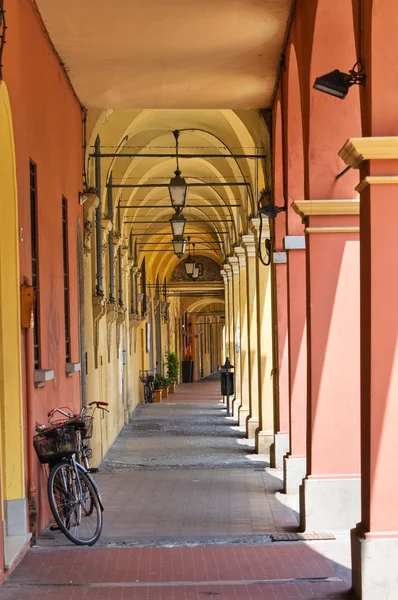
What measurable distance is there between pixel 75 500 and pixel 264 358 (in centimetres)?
809

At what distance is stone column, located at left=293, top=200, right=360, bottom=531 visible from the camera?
893 cm

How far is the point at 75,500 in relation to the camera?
8664mm

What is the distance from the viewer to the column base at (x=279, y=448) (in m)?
13.4

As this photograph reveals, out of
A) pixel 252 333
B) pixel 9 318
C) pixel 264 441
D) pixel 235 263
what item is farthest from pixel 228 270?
pixel 9 318

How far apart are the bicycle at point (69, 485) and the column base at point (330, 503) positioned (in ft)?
6.24

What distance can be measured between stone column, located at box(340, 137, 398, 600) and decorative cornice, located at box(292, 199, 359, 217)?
8.36ft

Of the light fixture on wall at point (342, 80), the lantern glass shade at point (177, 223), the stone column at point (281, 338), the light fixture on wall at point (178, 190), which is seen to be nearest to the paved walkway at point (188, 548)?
the stone column at point (281, 338)

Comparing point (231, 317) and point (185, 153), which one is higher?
point (185, 153)

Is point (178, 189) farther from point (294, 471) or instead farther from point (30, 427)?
point (30, 427)

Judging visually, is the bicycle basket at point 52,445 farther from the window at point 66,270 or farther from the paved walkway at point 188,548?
the window at point 66,270

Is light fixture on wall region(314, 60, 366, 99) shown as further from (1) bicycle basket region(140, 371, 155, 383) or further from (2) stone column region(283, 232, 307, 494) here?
(1) bicycle basket region(140, 371, 155, 383)

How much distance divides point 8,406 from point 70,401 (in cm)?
399

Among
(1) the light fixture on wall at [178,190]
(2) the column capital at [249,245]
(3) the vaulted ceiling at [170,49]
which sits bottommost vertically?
(2) the column capital at [249,245]

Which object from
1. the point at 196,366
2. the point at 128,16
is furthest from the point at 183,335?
the point at 128,16
